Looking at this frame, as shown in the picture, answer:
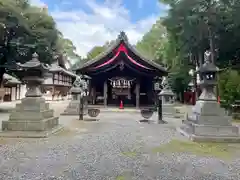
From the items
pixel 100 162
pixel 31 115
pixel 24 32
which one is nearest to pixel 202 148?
pixel 100 162

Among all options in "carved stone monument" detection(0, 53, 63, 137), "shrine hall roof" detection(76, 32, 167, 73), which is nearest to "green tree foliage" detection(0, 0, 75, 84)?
"shrine hall roof" detection(76, 32, 167, 73)

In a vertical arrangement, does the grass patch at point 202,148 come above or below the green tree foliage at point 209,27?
below

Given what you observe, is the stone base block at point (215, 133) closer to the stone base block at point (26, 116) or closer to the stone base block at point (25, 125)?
the stone base block at point (25, 125)

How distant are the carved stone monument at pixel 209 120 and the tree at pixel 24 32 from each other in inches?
487

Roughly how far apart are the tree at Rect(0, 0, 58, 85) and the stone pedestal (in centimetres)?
851

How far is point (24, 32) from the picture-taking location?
17.6m

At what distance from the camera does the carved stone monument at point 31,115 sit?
904 cm

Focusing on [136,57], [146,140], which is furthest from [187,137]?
[136,57]

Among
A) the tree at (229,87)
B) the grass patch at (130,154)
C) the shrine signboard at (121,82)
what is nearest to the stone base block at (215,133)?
the grass patch at (130,154)

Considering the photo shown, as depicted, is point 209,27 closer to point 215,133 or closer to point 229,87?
point 229,87

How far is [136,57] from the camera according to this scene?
21375 millimetres

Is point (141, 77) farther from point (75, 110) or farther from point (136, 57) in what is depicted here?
point (75, 110)

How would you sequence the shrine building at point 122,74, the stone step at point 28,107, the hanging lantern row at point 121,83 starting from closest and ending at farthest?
the stone step at point 28,107, the shrine building at point 122,74, the hanging lantern row at point 121,83

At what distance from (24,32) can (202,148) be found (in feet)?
48.5
